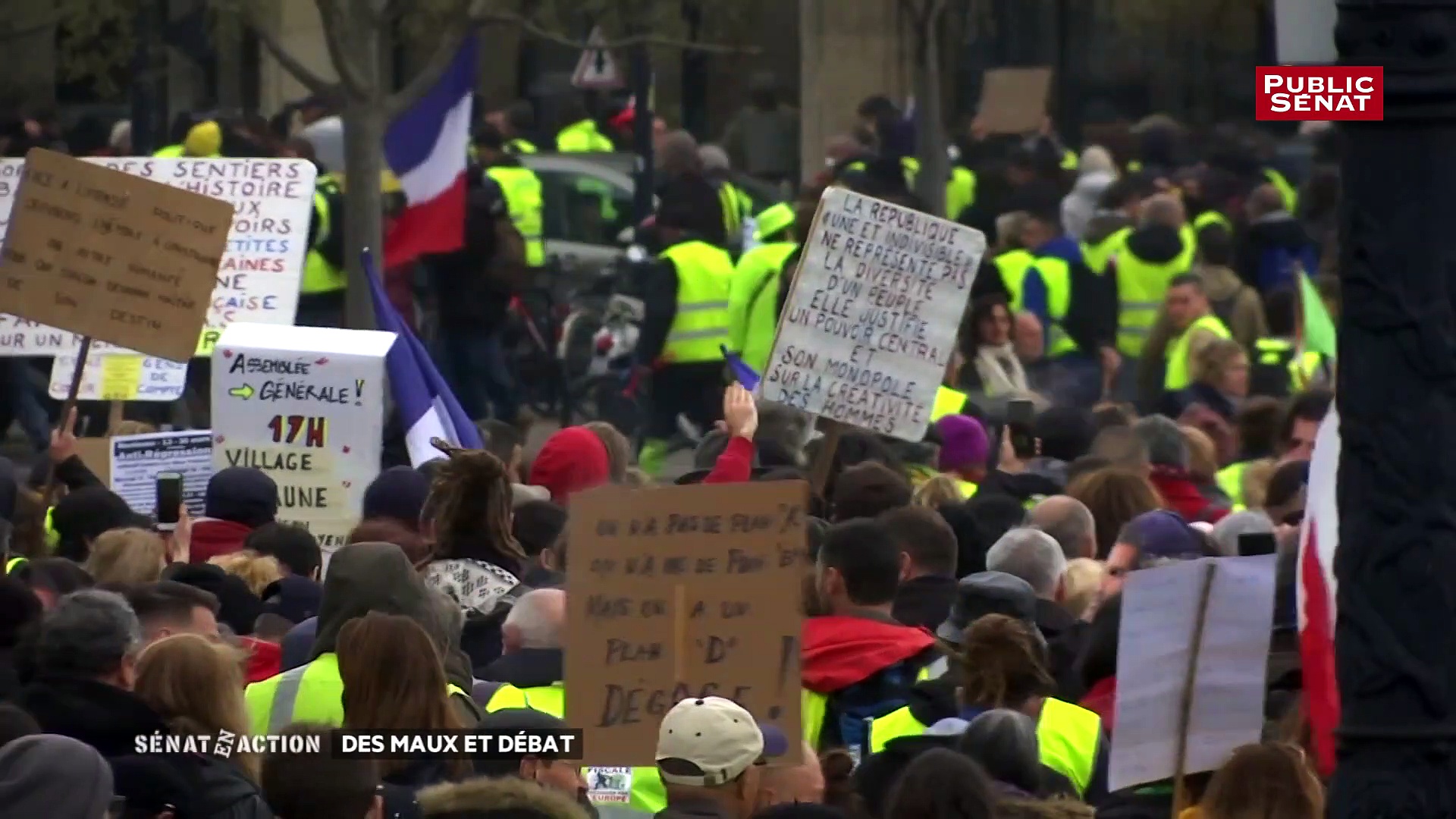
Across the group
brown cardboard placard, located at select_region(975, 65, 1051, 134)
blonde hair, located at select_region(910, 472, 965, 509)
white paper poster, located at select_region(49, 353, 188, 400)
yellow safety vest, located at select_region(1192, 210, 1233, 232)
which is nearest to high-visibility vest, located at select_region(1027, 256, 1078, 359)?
yellow safety vest, located at select_region(1192, 210, 1233, 232)

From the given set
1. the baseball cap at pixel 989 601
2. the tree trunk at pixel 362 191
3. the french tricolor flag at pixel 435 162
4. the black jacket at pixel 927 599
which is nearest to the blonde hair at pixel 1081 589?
the black jacket at pixel 927 599

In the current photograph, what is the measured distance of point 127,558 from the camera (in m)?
7.95

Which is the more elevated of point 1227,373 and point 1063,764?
point 1063,764

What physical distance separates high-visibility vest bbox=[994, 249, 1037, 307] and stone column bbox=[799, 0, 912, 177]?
1485cm

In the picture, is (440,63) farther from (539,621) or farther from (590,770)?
(590,770)

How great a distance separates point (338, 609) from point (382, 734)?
2.20 feet

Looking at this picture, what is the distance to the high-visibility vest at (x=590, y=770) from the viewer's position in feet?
21.1

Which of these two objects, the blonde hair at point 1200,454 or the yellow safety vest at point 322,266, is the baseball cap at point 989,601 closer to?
the blonde hair at point 1200,454

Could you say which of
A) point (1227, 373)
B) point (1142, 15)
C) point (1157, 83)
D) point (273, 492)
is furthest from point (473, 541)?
point (1157, 83)

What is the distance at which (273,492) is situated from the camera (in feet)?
29.6

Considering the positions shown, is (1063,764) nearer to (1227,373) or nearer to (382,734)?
(382,734)

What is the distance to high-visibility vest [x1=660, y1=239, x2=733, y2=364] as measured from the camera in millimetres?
16438

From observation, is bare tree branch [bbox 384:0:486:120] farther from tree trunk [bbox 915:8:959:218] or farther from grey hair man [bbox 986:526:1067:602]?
grey hair man [bbox 986:526:1067:602]

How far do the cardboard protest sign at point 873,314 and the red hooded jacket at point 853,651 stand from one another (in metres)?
3.41
